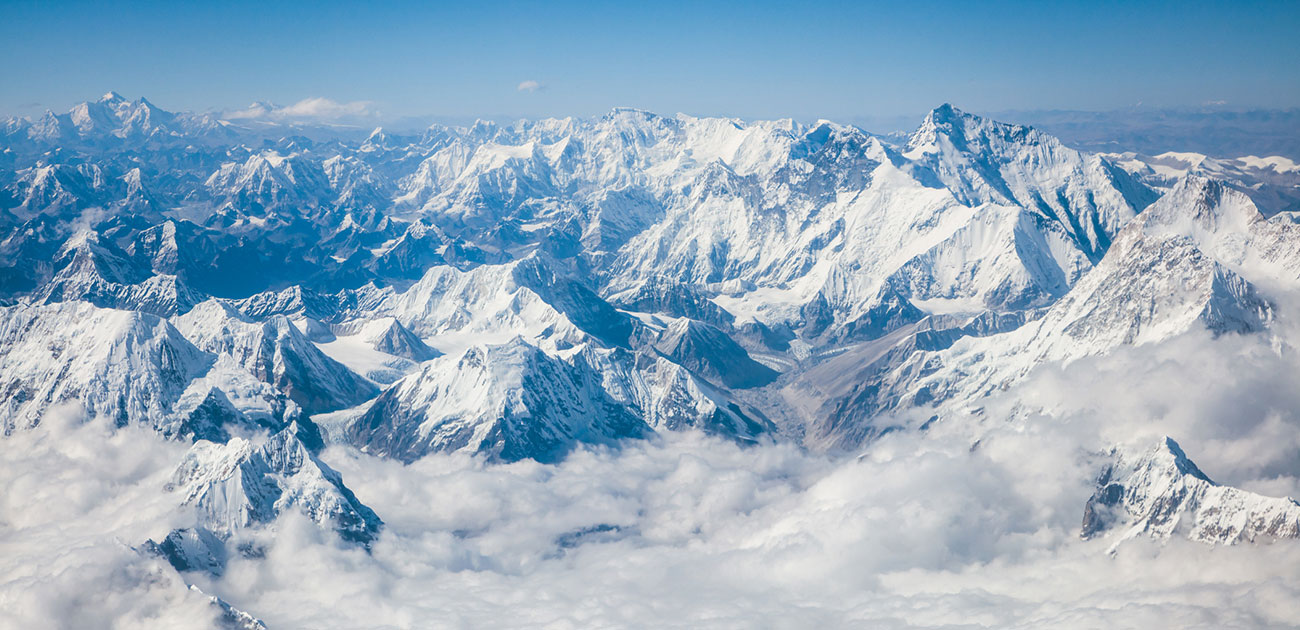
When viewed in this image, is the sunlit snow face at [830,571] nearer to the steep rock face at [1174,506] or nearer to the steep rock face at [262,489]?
the steep rock face at [1174,506]

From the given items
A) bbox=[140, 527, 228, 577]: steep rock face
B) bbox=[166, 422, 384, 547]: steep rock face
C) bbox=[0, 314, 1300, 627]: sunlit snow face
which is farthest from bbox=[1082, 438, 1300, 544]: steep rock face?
bbox=[140, 527, 228, 577]: steep rock face

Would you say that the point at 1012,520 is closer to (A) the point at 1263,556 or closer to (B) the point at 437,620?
(A) the point at 1263,556

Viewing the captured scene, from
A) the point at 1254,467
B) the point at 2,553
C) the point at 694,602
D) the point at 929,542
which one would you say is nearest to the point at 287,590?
the point at 2,553

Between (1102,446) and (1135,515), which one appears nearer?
(1135,515)

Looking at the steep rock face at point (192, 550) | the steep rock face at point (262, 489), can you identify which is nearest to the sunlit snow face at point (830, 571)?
the steep rock face at point (192, 550)

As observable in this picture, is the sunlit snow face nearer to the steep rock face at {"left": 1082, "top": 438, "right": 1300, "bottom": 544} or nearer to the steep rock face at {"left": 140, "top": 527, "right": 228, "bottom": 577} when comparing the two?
the steep rock face at {"left": 140, "top": 527, "right": 228, "bottom": 577}

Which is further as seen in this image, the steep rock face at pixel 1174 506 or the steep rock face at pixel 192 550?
the steep rock face at pixel 192 550
